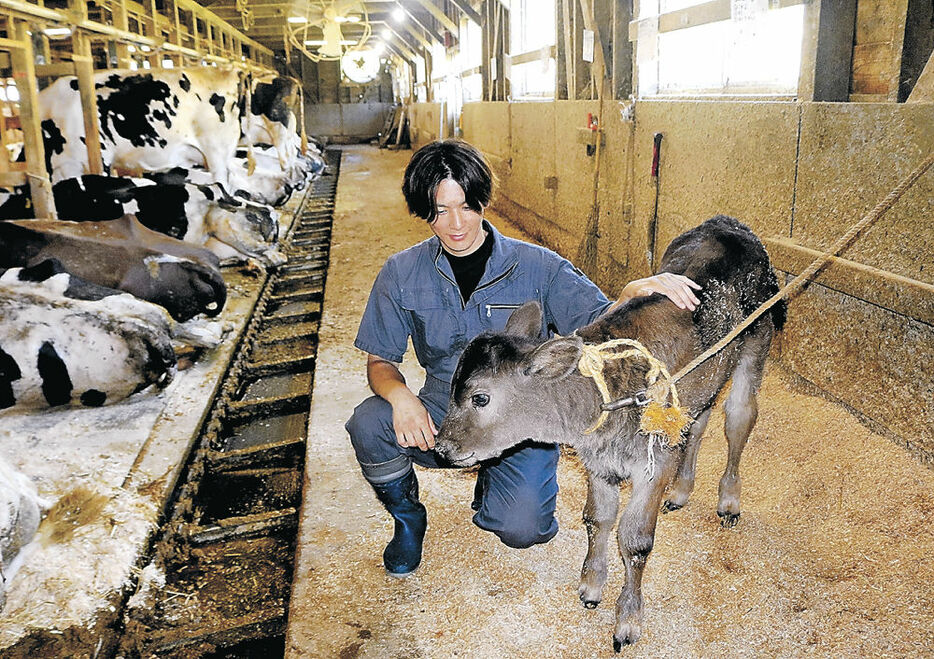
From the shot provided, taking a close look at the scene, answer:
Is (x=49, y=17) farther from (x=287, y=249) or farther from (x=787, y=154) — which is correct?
(x=787, y=154)

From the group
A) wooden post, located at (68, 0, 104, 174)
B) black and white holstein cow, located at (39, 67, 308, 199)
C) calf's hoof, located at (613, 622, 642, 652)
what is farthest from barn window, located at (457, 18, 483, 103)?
calf's hoof, located at (613, 622, 642, 652)

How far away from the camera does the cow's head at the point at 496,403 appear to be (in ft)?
8.13

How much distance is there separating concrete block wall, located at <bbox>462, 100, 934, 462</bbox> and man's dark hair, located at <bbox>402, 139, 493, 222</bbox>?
0.56 meters

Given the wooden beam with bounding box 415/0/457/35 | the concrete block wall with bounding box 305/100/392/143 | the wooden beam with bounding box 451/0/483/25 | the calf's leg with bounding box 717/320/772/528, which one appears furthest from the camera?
the concrete block wall with bounding box 305/100/392/143

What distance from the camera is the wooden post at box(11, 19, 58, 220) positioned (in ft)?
21.3

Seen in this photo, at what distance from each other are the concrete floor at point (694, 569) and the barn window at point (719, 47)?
2.09 metres

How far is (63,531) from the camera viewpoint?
333 centimetres

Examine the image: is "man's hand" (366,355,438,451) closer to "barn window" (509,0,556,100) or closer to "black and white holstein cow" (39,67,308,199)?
"barn window" (509,0,556,100)

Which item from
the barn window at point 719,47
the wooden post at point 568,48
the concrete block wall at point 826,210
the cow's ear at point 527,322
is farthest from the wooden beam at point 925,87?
the wooden post at point 568,48

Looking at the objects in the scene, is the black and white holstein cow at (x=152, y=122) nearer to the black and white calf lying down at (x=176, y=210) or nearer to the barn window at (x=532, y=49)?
the black and white calf lying down at (x=176, y=210)

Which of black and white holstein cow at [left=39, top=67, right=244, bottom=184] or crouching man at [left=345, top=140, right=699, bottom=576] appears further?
black and white holstein cow at [left=39, top=67, right=244, bottom=184]

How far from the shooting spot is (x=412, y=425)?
8.84 ft

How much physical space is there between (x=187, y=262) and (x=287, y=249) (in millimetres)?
3687

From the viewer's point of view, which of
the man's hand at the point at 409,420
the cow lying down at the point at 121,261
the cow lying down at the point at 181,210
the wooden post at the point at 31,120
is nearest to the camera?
the man's hand at the point at 409,420
